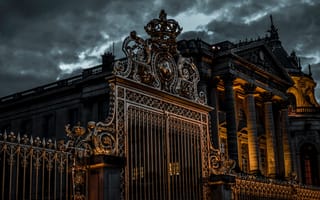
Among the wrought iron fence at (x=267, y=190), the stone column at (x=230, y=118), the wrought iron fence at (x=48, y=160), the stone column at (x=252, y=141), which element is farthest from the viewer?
the stone column at (x=252, y=141)

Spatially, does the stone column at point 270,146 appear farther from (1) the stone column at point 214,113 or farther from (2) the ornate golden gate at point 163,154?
(2) the ornate golden gate at point 163,154

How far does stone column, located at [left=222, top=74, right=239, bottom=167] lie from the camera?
31.6 m

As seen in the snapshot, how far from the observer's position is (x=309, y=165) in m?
46.4

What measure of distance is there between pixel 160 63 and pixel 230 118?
67.0ft

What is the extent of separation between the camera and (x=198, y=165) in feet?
41.7

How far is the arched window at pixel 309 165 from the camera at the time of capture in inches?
1806

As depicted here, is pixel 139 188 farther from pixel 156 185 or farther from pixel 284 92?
pixel 284 92

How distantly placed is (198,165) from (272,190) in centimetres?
434

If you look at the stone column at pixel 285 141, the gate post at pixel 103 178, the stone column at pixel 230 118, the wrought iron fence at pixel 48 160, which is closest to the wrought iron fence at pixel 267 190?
the gate post at pixel 103 178

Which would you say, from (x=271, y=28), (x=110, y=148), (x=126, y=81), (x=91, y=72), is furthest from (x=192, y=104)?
(x=271, y=28)

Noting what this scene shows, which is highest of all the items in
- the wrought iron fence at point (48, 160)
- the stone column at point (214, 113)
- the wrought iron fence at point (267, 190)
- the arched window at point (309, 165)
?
the stone column at point (214, 113)

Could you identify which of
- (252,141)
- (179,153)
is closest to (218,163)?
(179,153)

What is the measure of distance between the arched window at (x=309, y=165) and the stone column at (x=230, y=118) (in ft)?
52.6

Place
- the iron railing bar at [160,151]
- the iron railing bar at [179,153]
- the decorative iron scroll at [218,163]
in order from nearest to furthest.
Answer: the iron railing bar at [160,151], the iron railing bar at [179,153], the decorative iron scroll at [218,163]
